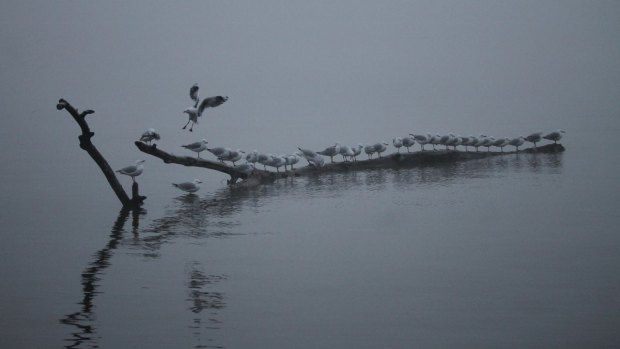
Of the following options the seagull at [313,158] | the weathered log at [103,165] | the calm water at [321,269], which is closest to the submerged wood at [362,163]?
the seagull at [313,158]

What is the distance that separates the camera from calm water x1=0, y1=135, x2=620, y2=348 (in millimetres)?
5293

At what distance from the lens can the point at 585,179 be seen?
1195 centimetres

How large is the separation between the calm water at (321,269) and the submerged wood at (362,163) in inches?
26.5

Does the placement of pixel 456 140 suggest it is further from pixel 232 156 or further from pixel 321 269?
pixel 321 269

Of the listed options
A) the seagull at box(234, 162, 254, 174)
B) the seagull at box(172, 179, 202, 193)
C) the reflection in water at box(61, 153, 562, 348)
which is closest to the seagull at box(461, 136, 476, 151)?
the reflection in water at box(61, 153, 562, 348)

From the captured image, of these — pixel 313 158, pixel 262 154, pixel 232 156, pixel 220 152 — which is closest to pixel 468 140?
pixel 313 158

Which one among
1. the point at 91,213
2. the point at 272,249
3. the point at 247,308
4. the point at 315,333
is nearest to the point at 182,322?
the point at 247,308

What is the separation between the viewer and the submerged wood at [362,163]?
11359mm

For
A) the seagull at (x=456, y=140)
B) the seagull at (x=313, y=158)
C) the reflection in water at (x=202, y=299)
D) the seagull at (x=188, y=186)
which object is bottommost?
the reflection in water at (x=202, y=299)

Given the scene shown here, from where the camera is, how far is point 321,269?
271 inches

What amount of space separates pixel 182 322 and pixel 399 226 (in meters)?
3.82

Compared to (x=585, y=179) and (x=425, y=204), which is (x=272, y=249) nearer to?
(x=425, y=204)

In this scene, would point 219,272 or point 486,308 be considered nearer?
point 486,308

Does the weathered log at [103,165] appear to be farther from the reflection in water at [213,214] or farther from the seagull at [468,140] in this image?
the seagull at [468,140]
